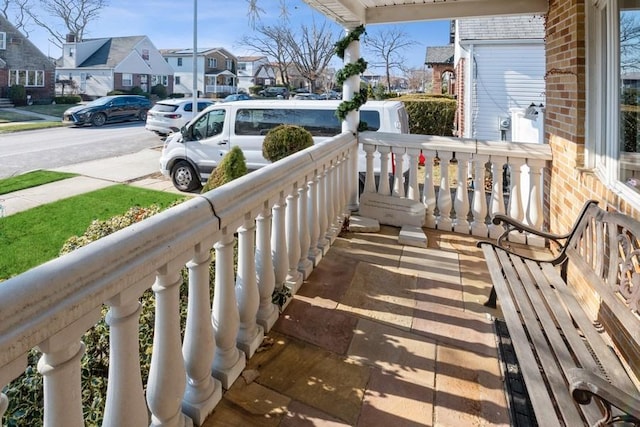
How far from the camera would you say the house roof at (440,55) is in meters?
19.4

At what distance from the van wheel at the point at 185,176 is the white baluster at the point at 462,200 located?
557 cm

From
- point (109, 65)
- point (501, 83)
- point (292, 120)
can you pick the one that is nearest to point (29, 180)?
point (292, 120)

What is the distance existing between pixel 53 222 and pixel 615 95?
21.9ft

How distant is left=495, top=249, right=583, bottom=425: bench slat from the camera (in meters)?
1.31

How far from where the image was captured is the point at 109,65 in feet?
114

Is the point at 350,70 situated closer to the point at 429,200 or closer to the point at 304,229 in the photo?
the point at 429,200

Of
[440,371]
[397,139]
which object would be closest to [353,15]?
[397,139]

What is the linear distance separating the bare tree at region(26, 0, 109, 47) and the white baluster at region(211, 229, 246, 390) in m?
6.35

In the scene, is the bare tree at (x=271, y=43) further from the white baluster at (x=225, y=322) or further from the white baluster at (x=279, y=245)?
the white baluster at (x=225, y=322)

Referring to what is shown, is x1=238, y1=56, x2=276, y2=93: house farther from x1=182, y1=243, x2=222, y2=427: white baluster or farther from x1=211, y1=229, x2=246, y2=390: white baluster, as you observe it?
x1=182, y1=243, x2=222, y2=427: white baluster

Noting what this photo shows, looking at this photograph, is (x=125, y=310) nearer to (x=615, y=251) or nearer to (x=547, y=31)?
(x=615, y=251)

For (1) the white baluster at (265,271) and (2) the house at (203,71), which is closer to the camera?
(1) the white baluster at (265,271)

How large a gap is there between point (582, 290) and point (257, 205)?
2.15 m

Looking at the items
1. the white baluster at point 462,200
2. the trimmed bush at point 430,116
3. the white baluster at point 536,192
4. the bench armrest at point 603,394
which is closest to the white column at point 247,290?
the bench armrest at point 603,394
